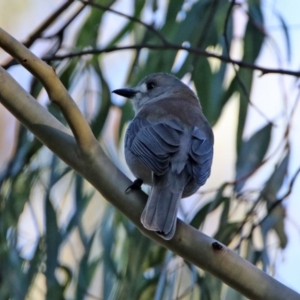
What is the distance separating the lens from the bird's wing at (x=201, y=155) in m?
2.59

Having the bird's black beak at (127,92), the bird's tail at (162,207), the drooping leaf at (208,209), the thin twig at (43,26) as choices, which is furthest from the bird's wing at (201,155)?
the thin twig at (43,26)

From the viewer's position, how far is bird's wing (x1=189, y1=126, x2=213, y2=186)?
102 inches

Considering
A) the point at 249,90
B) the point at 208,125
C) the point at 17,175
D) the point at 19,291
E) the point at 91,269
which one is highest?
the point at 249,90

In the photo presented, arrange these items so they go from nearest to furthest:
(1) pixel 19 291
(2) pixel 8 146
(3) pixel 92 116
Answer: (1) pixel 19 291 → (3) pixel 92 116 → (2) pixel 8 146

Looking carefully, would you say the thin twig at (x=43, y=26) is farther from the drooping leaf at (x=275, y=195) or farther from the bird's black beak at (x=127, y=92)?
the drooping leaf at (x=275, y=195)

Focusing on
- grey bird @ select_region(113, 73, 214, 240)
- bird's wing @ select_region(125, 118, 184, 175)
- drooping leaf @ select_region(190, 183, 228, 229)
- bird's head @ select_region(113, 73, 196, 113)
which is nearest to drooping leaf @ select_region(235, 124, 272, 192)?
drooping leaf @ select_region(190, 183, 228, 229)

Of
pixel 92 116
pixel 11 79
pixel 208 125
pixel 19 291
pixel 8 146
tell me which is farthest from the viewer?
pixel 8 146

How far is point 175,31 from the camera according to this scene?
338 centimetres

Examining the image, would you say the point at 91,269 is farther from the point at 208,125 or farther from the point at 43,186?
the point at 208,125

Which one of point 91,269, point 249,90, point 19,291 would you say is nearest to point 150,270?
point 91,269

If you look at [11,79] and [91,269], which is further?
[91,269]

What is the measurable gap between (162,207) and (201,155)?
1.41 ft

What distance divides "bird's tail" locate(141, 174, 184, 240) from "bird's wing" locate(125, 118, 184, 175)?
0.16 ft

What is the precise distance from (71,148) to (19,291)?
3.23ft
